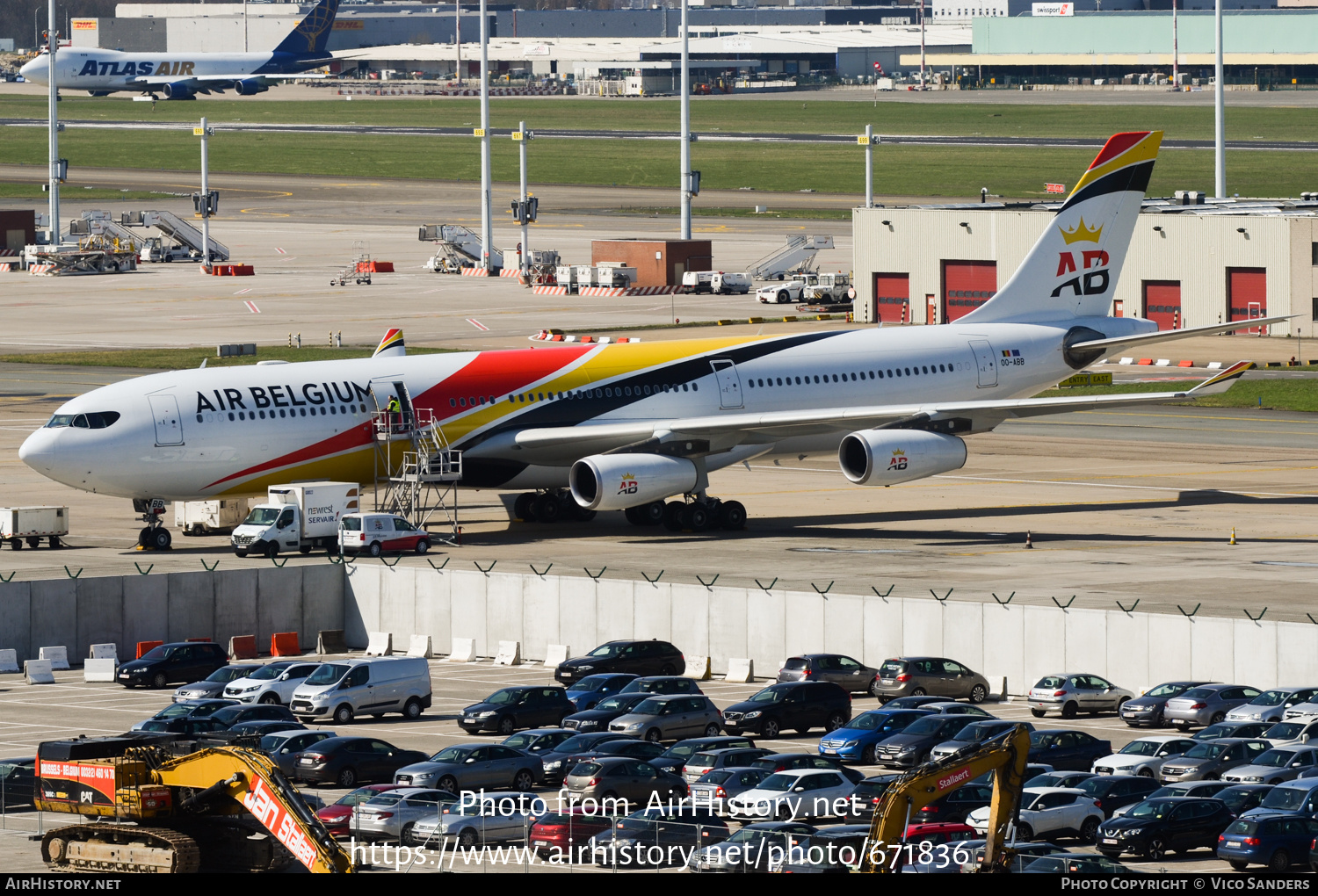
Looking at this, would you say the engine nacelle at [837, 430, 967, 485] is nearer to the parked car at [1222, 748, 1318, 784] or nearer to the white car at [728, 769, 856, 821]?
the parked car at [1222, 748, 1318, 784]

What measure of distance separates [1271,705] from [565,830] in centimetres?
1790

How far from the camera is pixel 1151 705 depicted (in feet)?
151

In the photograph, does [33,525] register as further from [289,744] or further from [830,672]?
[830,672]

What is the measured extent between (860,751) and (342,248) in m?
139

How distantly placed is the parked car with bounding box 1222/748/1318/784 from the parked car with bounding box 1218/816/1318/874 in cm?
406

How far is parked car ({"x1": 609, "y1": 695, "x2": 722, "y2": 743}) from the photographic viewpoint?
1731 inches

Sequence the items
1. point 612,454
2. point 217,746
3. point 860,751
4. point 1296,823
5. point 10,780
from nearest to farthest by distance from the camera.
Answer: point 217,746 < point 1296,823 < point 10,780 < point 860,751 < point 612,454

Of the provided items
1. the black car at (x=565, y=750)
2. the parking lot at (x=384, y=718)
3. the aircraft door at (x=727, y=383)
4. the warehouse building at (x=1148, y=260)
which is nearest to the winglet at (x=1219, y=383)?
the aircraft door at (x=727, y=383)

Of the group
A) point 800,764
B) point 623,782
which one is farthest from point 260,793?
point 800,764

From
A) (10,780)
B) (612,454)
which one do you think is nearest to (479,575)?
(612,454)

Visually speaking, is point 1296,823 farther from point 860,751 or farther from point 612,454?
point 612,454

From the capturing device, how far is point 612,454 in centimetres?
6481

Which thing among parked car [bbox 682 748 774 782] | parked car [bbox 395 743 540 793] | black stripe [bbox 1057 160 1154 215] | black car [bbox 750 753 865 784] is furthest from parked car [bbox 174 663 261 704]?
black stripe [bbox 1057 160 1154 215]

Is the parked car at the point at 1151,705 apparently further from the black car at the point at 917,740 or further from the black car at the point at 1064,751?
the black car at the point at 917,740
